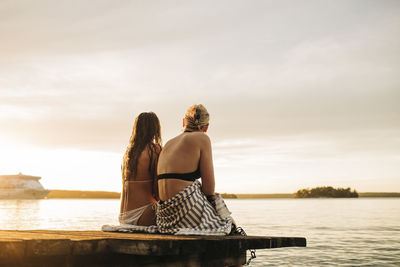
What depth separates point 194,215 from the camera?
424 cm

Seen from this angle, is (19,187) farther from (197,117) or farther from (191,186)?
(191,186)

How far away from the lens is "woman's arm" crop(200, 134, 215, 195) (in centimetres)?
444

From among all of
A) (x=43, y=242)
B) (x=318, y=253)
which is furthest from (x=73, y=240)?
(x=318, y=253)

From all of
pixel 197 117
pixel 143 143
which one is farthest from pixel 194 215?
pixel 143 143

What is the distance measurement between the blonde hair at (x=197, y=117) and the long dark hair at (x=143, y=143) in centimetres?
104

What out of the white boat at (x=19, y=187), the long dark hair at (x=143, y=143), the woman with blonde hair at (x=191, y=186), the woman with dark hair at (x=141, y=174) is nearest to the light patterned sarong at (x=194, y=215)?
the woman with blonde hair at (x=191, y=186)

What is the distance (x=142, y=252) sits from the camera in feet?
10.1

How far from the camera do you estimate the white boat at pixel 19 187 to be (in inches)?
4899

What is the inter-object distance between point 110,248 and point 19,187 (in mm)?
135828

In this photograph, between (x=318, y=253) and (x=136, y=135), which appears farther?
(x=318, y=253)

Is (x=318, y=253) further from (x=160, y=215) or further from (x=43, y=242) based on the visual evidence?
(x=43, y=242)

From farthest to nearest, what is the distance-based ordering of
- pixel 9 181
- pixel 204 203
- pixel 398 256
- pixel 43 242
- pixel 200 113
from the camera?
pixel 9 181 → pixel 398 256 → pixel 200 113 → pixel 204 203 → pixel 43 242

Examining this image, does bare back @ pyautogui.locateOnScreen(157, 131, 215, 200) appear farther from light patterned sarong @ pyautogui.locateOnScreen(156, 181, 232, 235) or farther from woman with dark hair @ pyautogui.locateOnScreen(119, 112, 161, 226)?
woman with dark hair @ pyautogui.locateOnScreen(119, 112, 161, 226)

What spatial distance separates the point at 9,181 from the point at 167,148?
447ft
